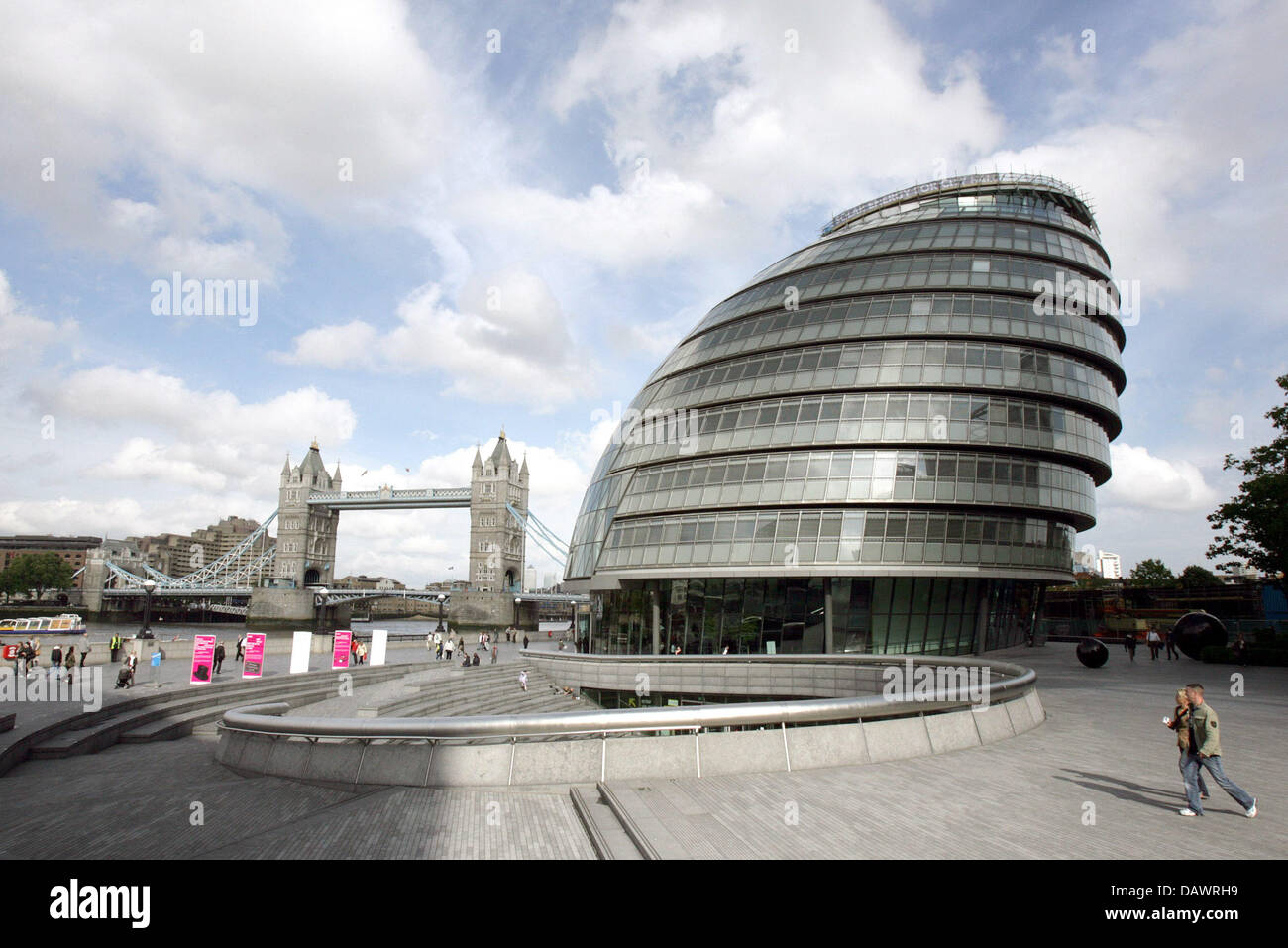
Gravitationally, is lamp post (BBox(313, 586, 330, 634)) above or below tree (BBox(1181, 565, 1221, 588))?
below

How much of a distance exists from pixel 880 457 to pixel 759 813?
2985 centimetres

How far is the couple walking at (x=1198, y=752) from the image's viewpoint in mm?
9102

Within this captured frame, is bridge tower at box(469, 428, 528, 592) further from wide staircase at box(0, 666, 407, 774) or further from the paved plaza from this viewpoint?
the paved plaza

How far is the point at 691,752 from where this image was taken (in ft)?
35.7

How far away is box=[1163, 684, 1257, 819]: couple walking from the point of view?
29.9ft

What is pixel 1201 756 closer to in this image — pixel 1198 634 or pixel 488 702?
pixel 488 702

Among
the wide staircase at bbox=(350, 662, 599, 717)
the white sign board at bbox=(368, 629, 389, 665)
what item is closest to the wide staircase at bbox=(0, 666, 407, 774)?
the wide staircase at bbox=(350, 662, 599, 717)

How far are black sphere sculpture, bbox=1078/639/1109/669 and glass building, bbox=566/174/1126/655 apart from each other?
5306mm

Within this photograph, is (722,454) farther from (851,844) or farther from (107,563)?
(107,563)

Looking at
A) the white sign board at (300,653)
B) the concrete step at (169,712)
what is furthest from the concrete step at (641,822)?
the white sign board at (300,653)

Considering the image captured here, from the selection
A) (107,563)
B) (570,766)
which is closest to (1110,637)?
(570,766)

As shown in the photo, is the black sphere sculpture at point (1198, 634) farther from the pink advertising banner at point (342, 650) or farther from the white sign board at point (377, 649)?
the pink advertising banner at point (342, 650)
